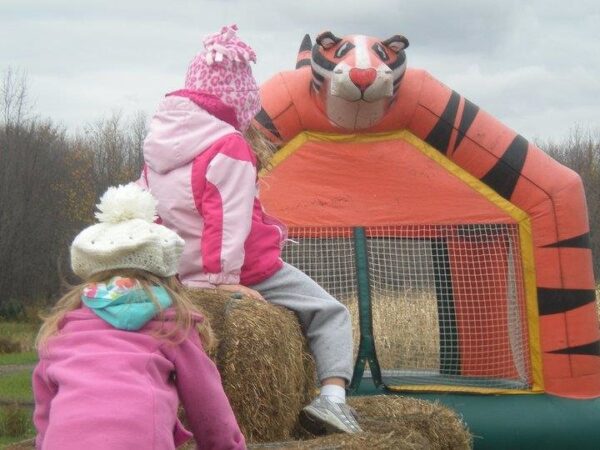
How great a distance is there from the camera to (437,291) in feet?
23.3

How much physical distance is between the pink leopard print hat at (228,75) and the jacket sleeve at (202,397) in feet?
4.99

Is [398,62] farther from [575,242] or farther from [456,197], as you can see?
[575,242]

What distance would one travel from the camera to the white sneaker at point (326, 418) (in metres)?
3.79

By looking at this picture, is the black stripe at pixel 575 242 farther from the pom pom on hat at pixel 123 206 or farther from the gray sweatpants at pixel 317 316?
the pom pom on hat at pixel 123 206

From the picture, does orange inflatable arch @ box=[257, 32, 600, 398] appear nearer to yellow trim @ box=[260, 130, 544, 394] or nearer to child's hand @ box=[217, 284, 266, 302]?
yellow trim @ box=[260, 130, 544, 394]

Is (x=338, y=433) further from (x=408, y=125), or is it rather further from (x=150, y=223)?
(x=408, y=125)

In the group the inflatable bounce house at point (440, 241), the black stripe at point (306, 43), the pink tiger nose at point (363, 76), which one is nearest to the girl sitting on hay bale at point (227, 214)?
the pink tiger nose at point (363, 76)

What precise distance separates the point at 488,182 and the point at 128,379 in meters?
4.85

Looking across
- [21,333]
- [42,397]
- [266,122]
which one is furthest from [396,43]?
[21,333]

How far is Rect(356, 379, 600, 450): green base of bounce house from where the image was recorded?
21.7ft

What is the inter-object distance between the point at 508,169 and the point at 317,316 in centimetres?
327

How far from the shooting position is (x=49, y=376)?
255 cm

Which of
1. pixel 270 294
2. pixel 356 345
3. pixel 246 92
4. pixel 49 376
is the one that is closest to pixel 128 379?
pixel 49 376

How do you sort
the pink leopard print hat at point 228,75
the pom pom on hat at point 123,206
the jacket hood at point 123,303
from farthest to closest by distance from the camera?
the pink leopard print hat at point 228,75 → the pom pom on hat at point 123,206 → the jacket hood at point 123,303
